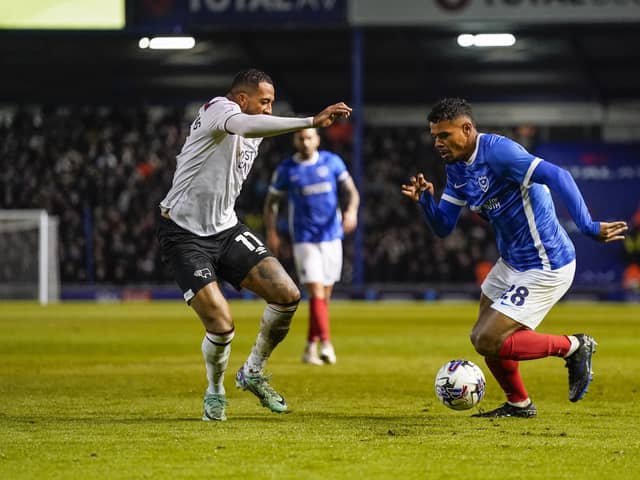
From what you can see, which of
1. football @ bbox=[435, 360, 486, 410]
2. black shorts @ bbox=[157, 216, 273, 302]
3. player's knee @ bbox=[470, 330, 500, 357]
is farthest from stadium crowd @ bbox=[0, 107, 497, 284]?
player's knee @ bbox=[470, 330, 500, 357]

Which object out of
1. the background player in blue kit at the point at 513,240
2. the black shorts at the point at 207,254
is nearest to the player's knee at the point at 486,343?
the background player in blue kit at the point at 513,240

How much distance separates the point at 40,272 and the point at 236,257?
21.5 meters

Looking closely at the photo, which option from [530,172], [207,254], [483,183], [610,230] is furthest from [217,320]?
[610,230]

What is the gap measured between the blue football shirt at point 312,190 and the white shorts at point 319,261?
8cm

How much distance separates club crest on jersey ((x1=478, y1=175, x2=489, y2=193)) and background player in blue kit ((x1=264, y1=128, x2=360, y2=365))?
5237 mm

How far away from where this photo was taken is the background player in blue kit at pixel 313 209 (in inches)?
523

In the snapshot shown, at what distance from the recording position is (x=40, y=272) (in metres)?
28.9

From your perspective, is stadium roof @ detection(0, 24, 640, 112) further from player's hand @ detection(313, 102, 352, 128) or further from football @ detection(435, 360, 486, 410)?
player's hand @ detection(313, 102, 352, 128)

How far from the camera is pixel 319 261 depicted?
43.9ft

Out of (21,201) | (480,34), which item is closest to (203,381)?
(480,34)

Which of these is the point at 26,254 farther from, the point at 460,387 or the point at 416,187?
the point at 460,387

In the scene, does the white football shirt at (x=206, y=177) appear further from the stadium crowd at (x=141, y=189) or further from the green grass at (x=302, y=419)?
the stadium crowd at (x=141, y=189)

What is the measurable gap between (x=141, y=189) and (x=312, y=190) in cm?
2111

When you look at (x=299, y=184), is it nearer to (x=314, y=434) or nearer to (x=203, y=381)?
(x=203, y=381)
